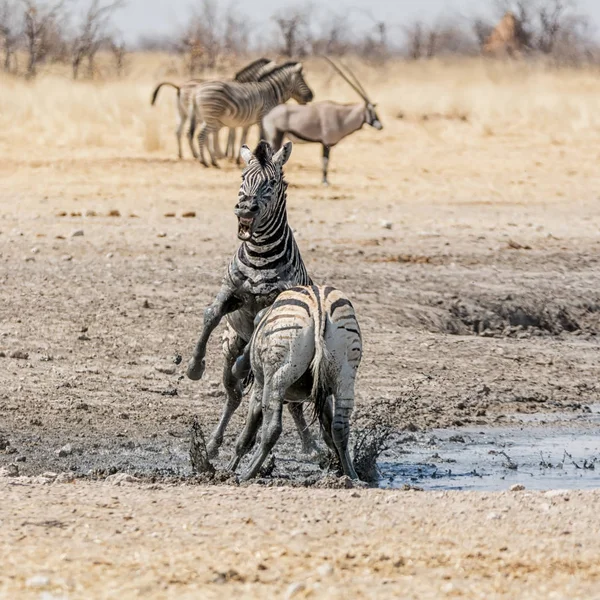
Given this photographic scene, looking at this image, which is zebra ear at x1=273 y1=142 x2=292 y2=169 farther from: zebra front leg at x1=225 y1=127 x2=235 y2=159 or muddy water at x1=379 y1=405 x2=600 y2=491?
zebra front leg at x1=225 y1=127 x2=235 y2=159

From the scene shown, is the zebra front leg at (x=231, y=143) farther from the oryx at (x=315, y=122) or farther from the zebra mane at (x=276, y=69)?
Result: the oryx at (x=315, y=122)

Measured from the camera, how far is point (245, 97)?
2156 centimetres

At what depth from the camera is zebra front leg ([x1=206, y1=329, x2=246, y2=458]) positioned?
752cm

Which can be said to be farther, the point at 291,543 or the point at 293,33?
the point at 293,33

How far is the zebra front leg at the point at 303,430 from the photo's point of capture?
7.62 m

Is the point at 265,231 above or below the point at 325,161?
above

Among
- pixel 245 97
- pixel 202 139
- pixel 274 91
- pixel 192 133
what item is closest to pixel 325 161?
pixel 202 139

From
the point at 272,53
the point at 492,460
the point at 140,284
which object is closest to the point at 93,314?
the point at 140,284

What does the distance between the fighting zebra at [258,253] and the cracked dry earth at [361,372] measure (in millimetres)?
853

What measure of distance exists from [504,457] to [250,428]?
5.40ft

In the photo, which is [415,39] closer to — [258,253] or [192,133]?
[192,133]

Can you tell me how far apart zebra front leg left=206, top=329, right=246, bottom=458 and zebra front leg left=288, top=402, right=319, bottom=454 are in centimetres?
31

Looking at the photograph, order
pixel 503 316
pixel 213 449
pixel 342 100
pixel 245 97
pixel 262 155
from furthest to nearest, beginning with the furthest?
pixel 342 100 < pixel 245 97 < pixel 503 316 < pixel 213 449 < pixel 262 155

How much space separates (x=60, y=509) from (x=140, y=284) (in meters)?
5.77
